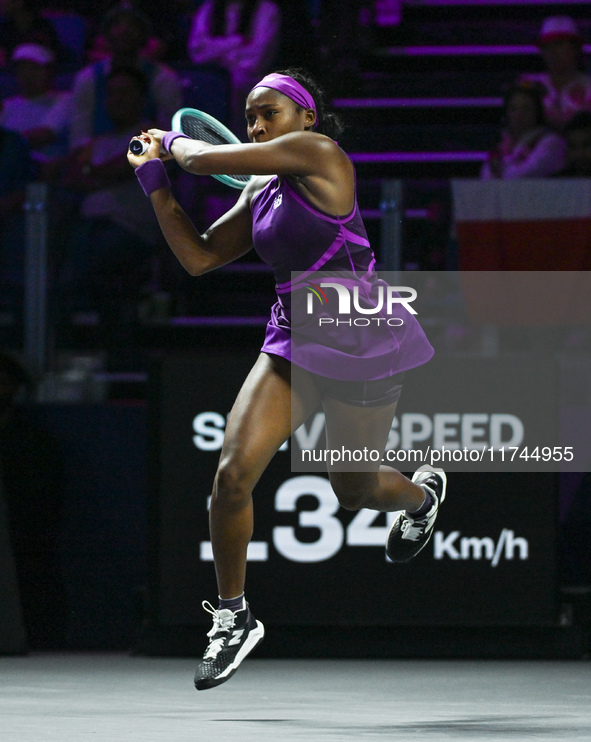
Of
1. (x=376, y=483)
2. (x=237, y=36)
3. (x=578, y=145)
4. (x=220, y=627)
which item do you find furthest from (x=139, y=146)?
(x=237, y=36)

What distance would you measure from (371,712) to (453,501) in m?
1.43

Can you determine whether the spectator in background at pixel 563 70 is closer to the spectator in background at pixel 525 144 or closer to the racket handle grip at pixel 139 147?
the spectator in background at pixel 525 144

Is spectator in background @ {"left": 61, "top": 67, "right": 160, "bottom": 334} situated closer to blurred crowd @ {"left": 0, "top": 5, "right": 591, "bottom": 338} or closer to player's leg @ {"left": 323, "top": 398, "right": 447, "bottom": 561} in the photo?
Result: blurred crowd @ {"left": 0, "top": 5, "right": 591, "bottom": 338}

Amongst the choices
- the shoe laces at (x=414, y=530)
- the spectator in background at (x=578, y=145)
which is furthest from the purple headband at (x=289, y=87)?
the spectator in background at (x=578, y=145)

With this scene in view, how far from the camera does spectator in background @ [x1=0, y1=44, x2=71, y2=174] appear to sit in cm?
763

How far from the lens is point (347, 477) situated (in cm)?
416

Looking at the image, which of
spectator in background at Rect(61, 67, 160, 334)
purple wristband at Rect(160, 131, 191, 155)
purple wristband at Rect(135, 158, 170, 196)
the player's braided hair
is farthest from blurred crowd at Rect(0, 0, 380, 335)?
purple wristband at Rect(160, 131, 191, 155)

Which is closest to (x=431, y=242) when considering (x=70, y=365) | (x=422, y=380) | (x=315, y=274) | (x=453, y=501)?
(x=422, y=380)

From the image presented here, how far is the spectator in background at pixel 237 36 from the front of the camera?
802cm

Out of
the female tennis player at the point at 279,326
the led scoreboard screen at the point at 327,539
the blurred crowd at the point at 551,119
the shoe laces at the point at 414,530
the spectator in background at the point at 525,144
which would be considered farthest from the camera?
the spectator in background at the point at 525,144

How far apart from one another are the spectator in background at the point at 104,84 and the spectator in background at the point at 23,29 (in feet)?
2.93

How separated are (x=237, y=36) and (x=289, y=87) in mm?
4483

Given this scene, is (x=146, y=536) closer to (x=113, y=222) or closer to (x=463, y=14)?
(x=113, y=222)

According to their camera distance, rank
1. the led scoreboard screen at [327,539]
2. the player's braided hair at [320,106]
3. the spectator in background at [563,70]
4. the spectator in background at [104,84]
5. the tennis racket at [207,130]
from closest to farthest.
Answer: the player's braided hair at [320,106], the tennis racket at [207,130], the led scoreboard screen at [327,539], the spectator in background at [104,84], the spectator in background at [563,70]
